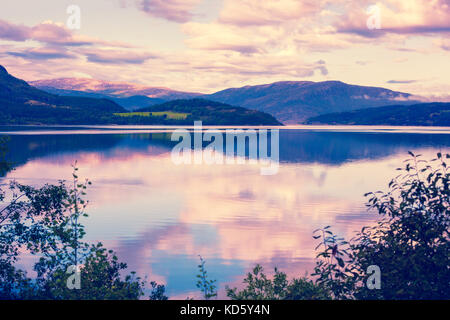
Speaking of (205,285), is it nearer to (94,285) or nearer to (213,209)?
(94,285)

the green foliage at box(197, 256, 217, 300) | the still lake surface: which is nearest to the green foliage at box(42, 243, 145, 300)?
the green foliage at box(197, 256, 217, 300)

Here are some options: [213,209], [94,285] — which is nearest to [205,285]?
[94,285]

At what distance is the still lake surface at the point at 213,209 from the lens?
1163 inches

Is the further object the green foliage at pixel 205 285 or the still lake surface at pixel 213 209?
the still lake surface at pixel 213 209

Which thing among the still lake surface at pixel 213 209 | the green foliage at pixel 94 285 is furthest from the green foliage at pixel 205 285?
the still lake surface at pixel 213 209

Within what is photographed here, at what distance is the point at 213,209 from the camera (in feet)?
158

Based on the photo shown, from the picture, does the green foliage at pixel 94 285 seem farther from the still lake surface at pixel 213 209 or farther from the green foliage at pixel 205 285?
the still lake surface at pixel 213 209

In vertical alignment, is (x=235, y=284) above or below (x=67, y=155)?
below
